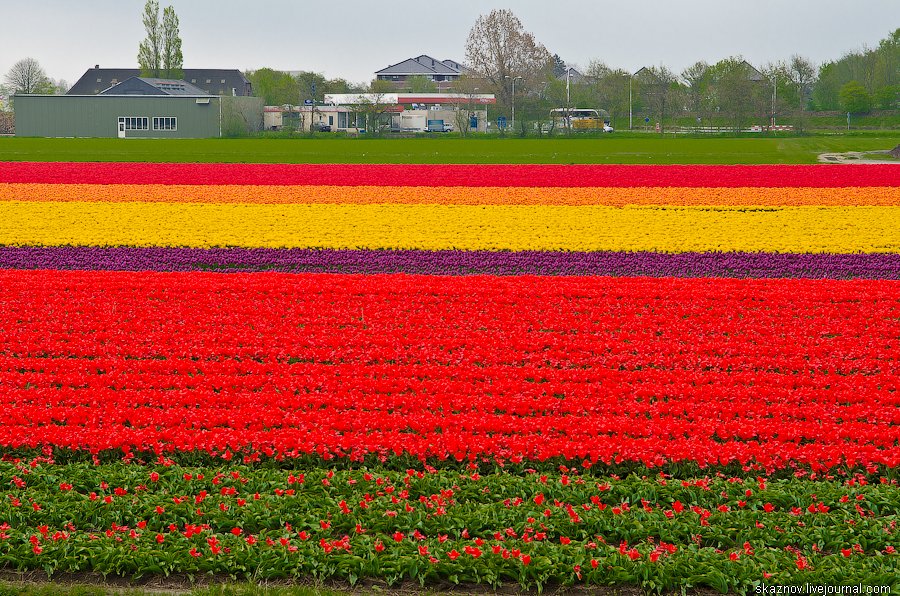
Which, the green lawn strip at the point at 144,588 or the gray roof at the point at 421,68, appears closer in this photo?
the green lawn strip at the point at 144,588

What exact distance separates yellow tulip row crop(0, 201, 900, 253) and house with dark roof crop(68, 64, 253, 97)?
103 meters

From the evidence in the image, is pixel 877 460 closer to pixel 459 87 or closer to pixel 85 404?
pixel 85 404

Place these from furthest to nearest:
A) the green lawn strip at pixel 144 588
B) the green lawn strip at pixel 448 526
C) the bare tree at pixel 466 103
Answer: the bare tree at pixel 466 103 → the green lawn strip at pixel 448 526 → the green lawn strip at pixel 144 588

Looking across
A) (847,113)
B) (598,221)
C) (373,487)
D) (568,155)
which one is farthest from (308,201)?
(847,113)

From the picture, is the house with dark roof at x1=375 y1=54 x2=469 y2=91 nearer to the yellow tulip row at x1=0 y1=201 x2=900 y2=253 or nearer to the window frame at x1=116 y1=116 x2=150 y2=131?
the window frame at x1=116 y1=116 x2=150 y2=131

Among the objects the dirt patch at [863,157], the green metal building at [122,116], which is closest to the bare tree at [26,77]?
the green metal building at [122,116]

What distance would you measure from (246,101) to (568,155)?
148 feet

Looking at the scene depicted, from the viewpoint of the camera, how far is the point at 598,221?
23.4 metres

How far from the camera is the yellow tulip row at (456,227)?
66.1 feet

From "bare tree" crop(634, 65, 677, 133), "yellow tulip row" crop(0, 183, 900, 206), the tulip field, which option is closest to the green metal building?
"bare tree" crop(634, 65, 677, 133)

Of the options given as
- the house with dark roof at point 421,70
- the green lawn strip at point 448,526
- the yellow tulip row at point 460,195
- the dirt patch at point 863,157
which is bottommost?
the green lawn strip at point 448,526

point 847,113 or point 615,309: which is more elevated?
point 847,113

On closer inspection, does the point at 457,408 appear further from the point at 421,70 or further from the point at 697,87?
the point at 421,70

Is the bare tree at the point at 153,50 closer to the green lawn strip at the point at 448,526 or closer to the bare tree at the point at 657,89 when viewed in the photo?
the bare tree at the point at 657,89
